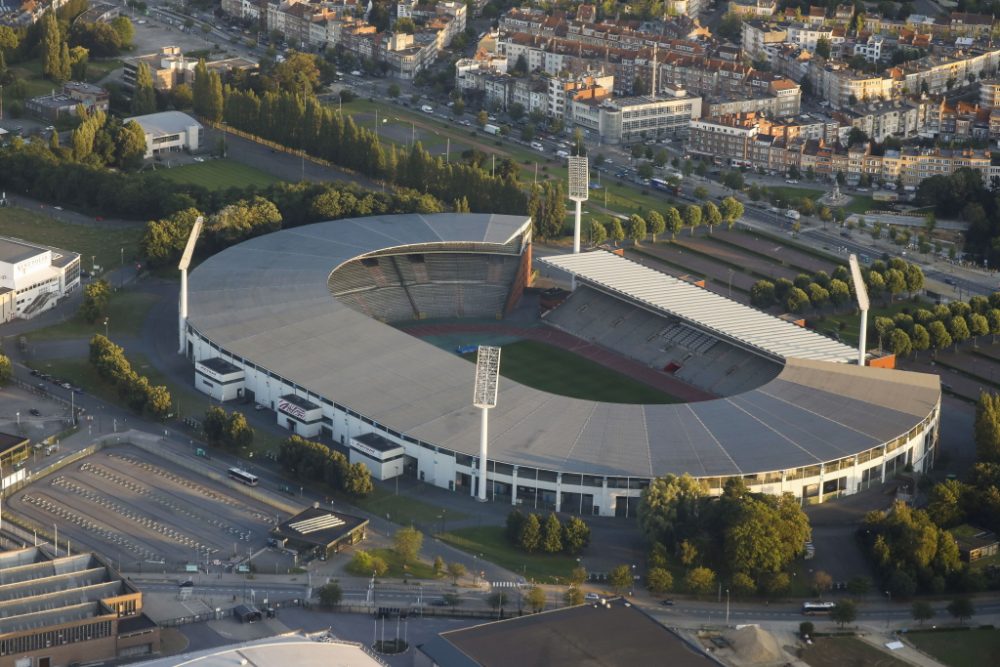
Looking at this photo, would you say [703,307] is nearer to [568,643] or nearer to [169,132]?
[568,643]

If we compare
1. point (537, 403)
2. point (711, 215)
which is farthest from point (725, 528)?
point (711, 215)

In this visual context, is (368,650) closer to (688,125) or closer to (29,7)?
(688,125)

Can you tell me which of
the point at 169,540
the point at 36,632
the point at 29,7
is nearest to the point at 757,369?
the point at 169,540

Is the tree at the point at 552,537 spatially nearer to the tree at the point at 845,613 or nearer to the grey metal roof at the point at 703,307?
the tree at the point at 845,613

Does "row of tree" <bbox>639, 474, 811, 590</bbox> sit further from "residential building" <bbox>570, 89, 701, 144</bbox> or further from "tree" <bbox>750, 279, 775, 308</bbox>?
"residential building" <bbox>570, 89, 701, 144</bbox>

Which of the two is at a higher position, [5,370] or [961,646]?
[5,370]

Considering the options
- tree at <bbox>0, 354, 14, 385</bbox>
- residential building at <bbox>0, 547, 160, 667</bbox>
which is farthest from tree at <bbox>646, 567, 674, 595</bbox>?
tree at <bbox>0, 354, 14, 385</bbox>

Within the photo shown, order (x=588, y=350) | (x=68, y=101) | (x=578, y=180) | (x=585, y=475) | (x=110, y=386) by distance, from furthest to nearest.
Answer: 1. (x=68, y=101)
2. (x=578, y=180)
3. (x=588, y=350)
4. (x=110, y=386)
5. (x=585, y=475)
